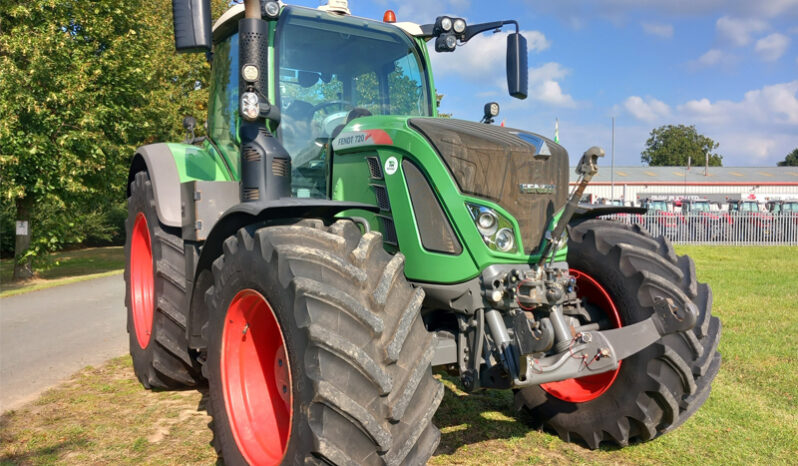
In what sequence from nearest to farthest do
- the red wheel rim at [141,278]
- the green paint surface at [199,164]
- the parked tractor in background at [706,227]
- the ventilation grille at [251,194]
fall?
the ventilation grille at [251,194] → the green paint surface at [199,164] → the red wheel rim at [141,278] → the parked tractor in background at [706,227]

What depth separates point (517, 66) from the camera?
14.5 ft

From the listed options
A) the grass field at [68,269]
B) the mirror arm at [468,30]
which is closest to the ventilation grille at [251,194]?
the mirror arm at [468,30]

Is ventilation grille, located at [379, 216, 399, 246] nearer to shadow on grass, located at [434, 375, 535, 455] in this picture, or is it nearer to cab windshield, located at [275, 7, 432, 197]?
cab windshield, located at [275, 7, 432, 197]

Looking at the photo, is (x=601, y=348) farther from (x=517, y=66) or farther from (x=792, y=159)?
(x=792, y=159)

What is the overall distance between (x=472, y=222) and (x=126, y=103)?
1364 centimetres

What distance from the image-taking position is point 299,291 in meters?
2.51

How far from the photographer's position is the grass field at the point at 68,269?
43.9 feet

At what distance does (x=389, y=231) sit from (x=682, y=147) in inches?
3652

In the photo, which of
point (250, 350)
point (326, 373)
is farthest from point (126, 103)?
point (326, 373)

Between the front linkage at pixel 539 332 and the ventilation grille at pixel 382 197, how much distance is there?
651 mm

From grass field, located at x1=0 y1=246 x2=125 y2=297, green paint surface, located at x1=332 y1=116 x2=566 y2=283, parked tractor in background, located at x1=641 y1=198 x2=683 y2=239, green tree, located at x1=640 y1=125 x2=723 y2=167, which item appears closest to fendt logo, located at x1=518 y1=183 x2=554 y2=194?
green paint surface, located at x1=332 y1=116 x2=566 y2=283

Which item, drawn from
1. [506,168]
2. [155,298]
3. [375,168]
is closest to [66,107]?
[155,298]

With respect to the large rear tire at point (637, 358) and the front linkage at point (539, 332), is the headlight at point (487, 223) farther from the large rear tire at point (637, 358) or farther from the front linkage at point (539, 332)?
the large rear tire at point (637, 358)

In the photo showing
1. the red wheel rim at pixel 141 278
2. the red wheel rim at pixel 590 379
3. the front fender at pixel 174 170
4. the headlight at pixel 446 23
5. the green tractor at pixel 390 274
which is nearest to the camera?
the green tractor at pixel 390 274
